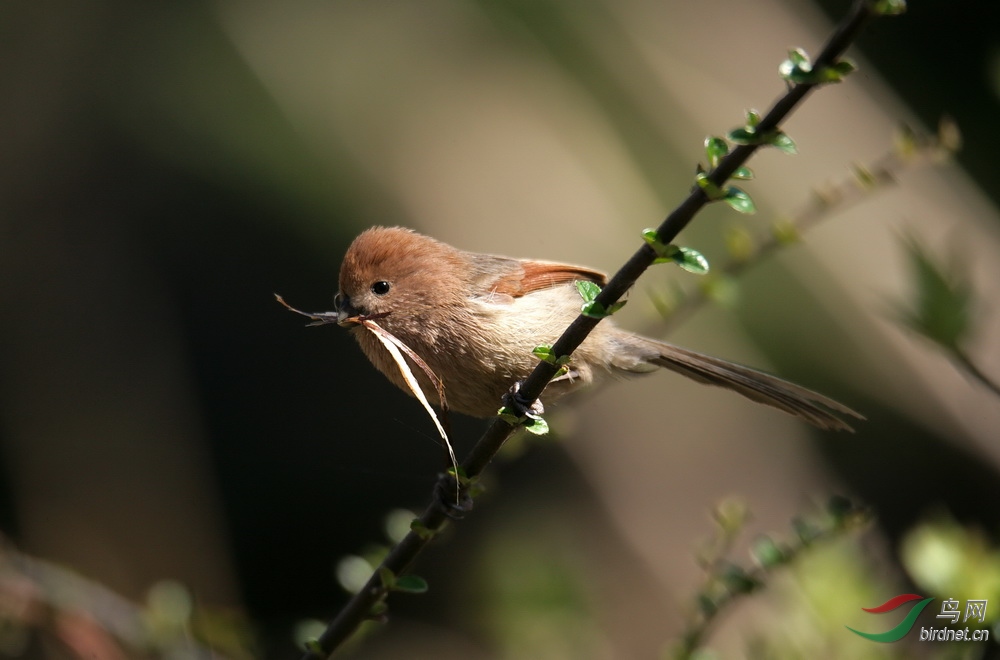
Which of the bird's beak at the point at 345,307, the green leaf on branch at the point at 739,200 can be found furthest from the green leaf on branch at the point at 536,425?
the bird's beak at the point at 345,307

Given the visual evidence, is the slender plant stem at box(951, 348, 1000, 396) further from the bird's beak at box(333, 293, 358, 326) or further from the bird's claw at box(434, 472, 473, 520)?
the bird's beak at box(333, 293, 358, 326)

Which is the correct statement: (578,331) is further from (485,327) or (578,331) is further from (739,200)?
(485,327)

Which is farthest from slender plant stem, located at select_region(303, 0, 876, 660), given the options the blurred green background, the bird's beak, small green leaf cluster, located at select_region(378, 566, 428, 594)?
the blurred green background

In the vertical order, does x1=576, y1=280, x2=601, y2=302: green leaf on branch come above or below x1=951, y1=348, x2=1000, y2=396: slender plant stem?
below

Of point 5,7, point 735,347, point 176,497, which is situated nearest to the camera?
point 176,497

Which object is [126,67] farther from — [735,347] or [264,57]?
[735,347]


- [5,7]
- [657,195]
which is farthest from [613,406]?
[5,7]

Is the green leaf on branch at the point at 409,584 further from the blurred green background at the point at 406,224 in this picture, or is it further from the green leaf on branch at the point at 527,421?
the blurred green background at the point at 406,224
